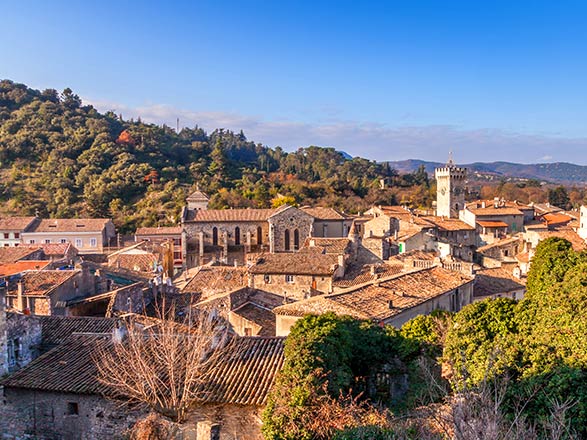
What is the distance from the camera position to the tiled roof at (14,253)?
35.3 m

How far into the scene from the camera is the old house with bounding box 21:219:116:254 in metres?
60.2

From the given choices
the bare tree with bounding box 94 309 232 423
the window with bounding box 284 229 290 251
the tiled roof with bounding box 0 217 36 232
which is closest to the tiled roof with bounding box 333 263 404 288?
the bare tree with bounding box 94 309 232 423

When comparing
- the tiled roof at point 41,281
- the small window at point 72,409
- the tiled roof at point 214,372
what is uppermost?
the tiled roof at point 41,281

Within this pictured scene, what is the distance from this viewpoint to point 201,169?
3733 inches

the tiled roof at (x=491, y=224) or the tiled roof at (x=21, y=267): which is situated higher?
the tiled roof at (x=21, y=267)

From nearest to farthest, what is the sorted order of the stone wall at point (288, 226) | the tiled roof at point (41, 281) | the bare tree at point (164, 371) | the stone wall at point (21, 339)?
1. the bare tree at point (164, 371)
2. the stone wall at point (21, 339)
3. the tiled roof at point (41, 281)
4. the stone wall at point (288, 226)

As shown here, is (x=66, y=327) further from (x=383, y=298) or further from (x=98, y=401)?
(x=383, y=298)

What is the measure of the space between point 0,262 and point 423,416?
30.3 m

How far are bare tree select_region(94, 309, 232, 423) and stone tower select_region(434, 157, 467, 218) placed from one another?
70.1m

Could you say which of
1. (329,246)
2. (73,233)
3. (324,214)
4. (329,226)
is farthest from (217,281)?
(73,233)

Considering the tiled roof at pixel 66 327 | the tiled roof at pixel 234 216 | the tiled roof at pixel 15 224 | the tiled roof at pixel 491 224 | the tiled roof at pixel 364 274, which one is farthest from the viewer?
the tiled roof at pixel 491 224

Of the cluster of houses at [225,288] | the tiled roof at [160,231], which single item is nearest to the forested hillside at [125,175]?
the tiled roof at [160,231]

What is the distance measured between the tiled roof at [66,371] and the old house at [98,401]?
0.9 inches

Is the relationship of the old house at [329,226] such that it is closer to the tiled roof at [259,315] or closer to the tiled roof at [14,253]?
the tiled roof at [14,253]
